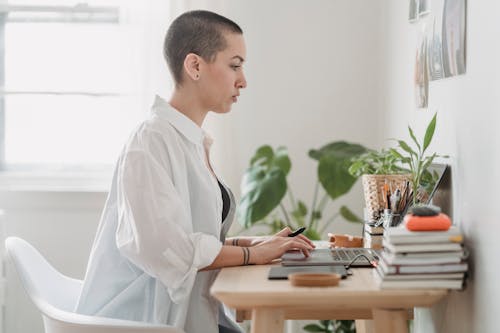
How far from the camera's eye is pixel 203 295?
81.0 inches

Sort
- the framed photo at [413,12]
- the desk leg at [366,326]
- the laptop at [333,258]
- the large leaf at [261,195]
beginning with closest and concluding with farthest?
the laptop at [333,258], the desk leg at [366,326], the framed photo at [413,12], the large leaf at [261,195]

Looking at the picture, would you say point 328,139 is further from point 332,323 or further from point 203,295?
point 203,295

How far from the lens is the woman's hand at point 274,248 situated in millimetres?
1988

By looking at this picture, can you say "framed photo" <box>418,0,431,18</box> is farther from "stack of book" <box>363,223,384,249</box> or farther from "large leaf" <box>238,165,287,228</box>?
"large leaf" <box>238,165,287,228</box>

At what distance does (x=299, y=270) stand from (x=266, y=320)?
188mm

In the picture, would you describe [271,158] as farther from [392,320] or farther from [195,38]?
[392,320]

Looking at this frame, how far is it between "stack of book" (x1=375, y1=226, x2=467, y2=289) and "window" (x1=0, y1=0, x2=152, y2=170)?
223 centimetres

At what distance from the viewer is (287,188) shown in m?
3.41

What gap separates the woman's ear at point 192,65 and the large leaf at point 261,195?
1145 millimetres

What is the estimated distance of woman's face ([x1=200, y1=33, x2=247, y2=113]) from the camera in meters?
2.14

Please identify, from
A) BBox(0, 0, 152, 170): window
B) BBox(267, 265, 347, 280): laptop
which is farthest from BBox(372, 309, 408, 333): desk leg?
BBox(0, 0, 152, 170): window

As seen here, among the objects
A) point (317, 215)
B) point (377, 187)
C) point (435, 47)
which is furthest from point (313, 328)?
point (435, 47)

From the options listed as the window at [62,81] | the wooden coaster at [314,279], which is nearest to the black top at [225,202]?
the wooden coaster at [314,279]

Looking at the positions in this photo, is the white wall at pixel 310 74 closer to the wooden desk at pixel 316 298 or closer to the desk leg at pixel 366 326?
the desk leg at pixel 366 326
